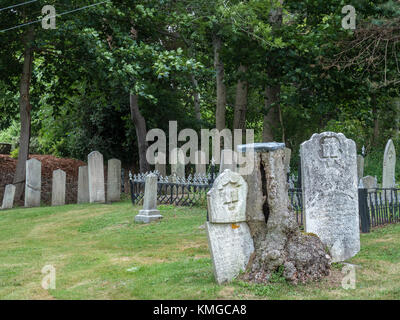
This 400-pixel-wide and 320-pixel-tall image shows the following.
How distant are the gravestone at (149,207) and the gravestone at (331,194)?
224 inches

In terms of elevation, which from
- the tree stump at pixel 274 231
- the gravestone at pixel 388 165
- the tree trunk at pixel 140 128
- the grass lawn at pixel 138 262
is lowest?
the grass lawn at pixel 138 262

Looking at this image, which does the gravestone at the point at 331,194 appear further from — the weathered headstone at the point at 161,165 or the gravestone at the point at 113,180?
the gravestone at the point at 113,180

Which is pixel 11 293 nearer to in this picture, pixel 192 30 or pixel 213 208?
pixel 213 208

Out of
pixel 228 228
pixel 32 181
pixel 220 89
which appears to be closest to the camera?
pixel 228 228

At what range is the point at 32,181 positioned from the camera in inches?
654

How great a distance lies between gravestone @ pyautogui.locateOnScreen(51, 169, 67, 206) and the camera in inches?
665

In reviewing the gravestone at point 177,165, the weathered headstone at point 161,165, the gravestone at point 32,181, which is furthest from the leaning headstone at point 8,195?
the gravestone at point 177,165

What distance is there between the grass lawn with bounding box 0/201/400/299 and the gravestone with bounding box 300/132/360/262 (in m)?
0.44

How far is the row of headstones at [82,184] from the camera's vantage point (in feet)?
54.2

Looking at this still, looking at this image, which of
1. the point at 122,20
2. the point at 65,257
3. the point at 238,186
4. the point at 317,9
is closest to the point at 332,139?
the point at 238,186

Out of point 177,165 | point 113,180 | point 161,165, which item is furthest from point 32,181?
point 177,165

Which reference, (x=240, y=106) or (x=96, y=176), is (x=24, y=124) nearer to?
(x=96, y=176)

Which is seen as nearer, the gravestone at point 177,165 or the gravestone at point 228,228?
the gravestone at point 228,228

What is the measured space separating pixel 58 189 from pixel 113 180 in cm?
184
